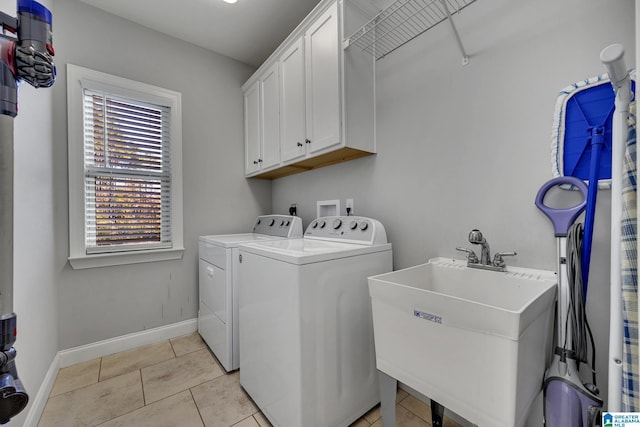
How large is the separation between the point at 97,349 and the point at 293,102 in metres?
2.44

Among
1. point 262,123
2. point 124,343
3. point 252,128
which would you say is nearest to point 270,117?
point 262,123

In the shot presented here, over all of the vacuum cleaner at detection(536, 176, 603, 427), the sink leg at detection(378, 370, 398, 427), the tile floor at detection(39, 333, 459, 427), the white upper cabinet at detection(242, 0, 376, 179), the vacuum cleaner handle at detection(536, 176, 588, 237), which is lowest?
the tile floor at detection(39, 333, 459, 427)

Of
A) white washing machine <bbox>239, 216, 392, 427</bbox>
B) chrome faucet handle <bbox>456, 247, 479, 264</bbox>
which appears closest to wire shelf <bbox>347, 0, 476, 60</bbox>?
chrome faucet handle <bbox>456, 247, 479, 264</bbox>

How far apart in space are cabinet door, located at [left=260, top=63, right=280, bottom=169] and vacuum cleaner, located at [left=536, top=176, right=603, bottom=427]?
6.05ft

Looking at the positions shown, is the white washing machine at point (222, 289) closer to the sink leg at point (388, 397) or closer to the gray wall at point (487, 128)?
the gray wall at point (487, 128)

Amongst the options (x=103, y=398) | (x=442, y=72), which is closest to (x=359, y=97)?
(x=442, y=72)

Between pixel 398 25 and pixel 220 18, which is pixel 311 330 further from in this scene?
pixel 220 18

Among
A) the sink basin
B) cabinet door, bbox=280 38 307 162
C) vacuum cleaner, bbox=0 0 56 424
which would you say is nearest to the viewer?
vacuum cleaner, bbox=0 0 56 424

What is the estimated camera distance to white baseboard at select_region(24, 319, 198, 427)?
142 cm

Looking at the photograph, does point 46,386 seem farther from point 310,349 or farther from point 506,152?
point 506,152

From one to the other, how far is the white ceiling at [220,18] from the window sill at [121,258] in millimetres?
1946

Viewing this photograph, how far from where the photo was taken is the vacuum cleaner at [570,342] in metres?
0.80

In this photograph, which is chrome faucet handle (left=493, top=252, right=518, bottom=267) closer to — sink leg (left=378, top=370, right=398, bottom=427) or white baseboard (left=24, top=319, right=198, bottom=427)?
sink leg (left=378, top=370, right=398, bottom=427)

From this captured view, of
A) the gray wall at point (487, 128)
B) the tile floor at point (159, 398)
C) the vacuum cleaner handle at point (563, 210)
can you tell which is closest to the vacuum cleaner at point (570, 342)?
the vacuum cleaner handle at point (563, 210)
